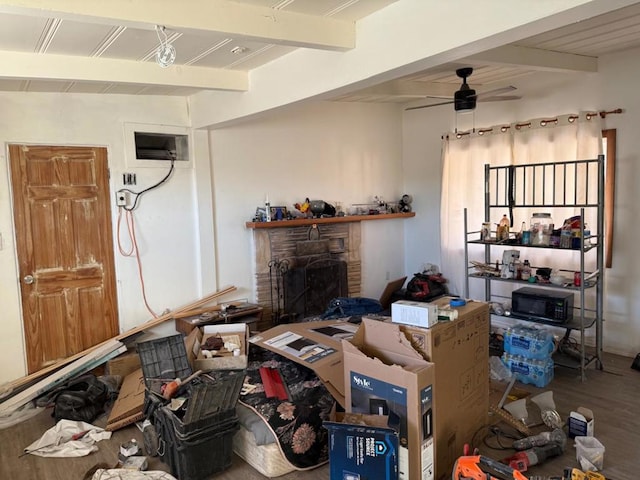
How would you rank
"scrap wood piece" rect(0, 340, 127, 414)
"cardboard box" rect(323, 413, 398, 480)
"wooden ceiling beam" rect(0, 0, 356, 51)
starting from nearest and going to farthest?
1. "wooden ceiling beam" rect(0, 0, 356, 51)
2. "cardboard box" rect(323, 413, 398, 480)
3. "scrap wood piece" rect(0, 340, 127, 414)

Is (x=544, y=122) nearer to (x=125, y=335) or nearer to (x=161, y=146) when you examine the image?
(x=161, y=146)

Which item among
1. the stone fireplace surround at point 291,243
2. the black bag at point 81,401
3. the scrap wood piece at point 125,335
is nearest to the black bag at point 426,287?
the stone fireplace surround at point 291,243

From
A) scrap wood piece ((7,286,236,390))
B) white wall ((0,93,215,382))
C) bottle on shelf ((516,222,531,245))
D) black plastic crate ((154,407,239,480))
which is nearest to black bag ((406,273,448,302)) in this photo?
bottle on shelf ((516,222,531,245))

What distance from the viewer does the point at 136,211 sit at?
4.33 metres

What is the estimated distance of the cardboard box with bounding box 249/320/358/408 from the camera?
9.86 ft

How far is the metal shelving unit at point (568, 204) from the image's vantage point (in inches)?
152

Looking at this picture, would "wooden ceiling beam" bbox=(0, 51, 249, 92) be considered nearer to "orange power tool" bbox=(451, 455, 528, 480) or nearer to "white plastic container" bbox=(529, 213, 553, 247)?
"white plastic container" bbox=(529, 213, 553, 247)

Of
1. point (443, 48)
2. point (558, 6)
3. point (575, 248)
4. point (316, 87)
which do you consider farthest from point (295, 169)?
point (558, 6)

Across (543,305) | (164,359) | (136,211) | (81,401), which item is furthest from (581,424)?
(136,211)

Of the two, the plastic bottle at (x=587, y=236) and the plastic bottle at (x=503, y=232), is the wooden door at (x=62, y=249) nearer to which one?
the plastic bottle at (x=503, y=232)

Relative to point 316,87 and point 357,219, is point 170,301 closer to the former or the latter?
point 357,219

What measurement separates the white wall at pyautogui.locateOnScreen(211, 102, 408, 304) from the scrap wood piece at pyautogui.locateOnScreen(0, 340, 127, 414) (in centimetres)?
124

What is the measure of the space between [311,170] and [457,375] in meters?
3.24

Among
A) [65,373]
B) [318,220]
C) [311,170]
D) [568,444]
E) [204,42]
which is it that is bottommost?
[568,444]
